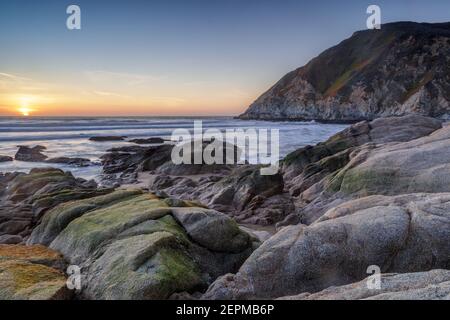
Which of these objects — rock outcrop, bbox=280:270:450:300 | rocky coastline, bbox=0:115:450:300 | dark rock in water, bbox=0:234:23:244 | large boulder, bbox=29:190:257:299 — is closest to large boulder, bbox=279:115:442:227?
rocky coastline, bbox=0:115:450:300

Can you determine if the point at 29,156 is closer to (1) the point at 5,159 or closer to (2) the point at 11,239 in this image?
(1) the point at 5,159

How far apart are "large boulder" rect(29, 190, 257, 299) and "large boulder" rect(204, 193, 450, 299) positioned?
1.21m

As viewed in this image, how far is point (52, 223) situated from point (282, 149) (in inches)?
1459

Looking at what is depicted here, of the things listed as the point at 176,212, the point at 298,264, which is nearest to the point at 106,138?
the point at 176,212

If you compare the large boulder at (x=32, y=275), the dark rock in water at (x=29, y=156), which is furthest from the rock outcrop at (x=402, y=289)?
the dark rock in water at (x=29, y=156)

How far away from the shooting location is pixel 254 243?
428 inches

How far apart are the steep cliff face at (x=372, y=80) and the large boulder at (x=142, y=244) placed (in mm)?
104511

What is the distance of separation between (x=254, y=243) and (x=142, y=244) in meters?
3.55

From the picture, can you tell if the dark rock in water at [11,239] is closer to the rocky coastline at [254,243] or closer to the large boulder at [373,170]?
the rocky coastline at [254,243]

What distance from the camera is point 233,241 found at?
10312 millimetres

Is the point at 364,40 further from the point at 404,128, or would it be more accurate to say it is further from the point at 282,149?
the point at 404,128

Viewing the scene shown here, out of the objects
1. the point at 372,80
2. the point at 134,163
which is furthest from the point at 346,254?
the point at 372,80

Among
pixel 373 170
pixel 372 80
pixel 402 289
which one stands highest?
pixel 372 80

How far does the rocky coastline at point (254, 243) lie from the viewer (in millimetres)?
7613
